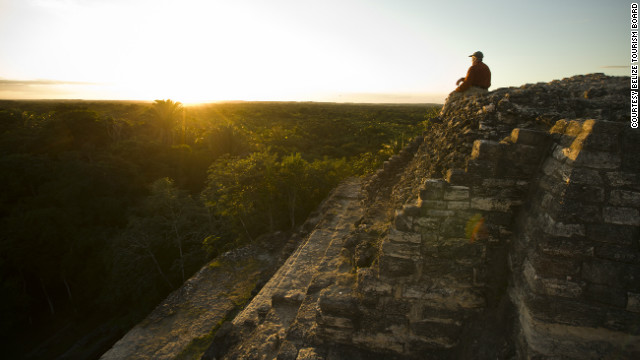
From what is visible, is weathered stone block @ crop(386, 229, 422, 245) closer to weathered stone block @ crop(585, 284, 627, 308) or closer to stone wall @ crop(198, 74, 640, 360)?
stone wall @ crop(198, 74, 640, 360)

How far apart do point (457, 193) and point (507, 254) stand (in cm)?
106

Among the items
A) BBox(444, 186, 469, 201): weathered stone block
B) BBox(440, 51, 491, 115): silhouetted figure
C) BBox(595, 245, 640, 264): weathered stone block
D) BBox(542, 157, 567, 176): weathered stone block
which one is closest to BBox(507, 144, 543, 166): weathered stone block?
BBox(542, 157, 567, 176): weathered stone block

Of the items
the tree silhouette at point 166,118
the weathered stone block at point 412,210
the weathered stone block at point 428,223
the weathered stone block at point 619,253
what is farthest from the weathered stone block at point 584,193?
the tree silhouette at point 166,118

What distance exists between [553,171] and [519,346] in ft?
6.73

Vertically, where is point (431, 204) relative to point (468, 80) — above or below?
below

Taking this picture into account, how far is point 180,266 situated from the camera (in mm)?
15078

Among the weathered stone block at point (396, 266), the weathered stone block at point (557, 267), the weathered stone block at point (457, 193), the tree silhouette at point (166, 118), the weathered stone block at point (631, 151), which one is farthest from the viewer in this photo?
the tree silhouette at point (166, 118)

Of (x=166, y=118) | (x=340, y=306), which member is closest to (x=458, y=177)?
(x=340, y=306)

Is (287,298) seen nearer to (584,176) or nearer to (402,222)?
(402,222)

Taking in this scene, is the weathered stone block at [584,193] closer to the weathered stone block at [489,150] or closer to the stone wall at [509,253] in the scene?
the stone wall at [509,253]

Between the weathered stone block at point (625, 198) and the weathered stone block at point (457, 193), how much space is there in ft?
4.32

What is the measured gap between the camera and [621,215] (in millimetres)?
2885

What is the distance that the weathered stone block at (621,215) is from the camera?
2.86 metres

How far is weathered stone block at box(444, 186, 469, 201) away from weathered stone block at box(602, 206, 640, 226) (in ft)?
4.16
